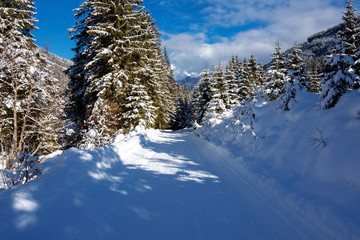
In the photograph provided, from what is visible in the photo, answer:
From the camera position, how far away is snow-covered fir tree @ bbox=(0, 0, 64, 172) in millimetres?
6848

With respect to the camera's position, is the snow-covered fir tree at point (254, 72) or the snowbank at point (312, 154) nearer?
the snowbank at point (312, 154)

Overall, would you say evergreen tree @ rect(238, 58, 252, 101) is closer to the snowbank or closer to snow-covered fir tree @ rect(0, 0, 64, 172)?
the snowbank

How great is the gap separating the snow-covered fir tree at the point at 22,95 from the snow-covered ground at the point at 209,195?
2.27 meters

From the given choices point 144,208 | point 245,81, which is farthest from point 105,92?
point 245,81

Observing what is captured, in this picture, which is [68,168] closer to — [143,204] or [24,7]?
[143,204]

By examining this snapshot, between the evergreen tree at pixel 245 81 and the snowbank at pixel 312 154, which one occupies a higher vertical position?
the evergreen tree at pixel 245 81

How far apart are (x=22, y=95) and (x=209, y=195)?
9799 mm

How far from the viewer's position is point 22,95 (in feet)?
26.3

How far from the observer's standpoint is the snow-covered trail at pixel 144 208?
280 centimetres

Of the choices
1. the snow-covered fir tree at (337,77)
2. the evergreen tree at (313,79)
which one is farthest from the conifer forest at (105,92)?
the evergreen tree at (313,79)

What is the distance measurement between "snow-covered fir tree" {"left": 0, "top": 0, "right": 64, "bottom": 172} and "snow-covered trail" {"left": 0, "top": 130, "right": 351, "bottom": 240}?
2042 mm

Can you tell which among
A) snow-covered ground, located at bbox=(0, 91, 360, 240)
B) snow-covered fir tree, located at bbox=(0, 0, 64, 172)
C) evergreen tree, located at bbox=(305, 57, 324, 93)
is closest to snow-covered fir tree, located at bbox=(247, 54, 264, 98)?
evergreen tree, located at bbox=(305, 57, 324, 93)

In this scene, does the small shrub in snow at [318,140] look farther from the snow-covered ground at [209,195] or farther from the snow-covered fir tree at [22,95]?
the snow-covered fir tree at [22,95]

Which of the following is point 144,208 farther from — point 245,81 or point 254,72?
point 254,72
